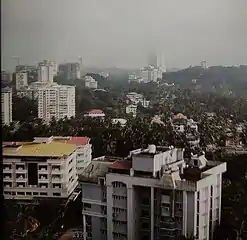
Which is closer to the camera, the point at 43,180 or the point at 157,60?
the point at 157,60

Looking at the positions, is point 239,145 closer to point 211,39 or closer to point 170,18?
point 211,39

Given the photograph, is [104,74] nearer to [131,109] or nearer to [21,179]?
[131,109]

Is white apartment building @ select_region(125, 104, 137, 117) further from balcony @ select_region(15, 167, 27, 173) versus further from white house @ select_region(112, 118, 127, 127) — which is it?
balcony @ select_region(15, 167, 27, 173)

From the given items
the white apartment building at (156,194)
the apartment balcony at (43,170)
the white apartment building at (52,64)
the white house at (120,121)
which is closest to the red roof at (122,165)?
the white apartment building at (156,194)

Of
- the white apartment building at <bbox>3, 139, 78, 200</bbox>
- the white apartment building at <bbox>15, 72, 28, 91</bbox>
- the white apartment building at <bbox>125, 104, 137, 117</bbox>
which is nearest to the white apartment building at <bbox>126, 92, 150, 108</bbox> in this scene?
the white apartment building at <bbox>125, 104, 137, 117</bbox>

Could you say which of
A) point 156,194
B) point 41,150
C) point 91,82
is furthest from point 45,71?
point 156,194

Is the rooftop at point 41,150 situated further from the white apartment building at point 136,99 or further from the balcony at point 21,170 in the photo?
the white apartment building at point 136,99

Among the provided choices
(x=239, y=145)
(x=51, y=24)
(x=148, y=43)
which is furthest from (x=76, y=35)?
(x=239, y=145)
